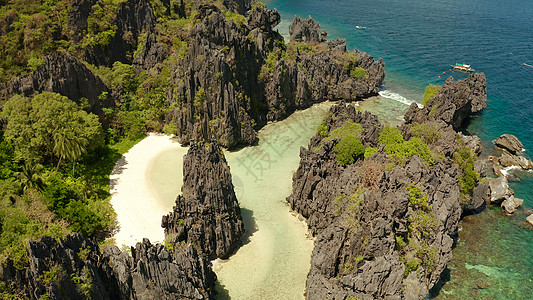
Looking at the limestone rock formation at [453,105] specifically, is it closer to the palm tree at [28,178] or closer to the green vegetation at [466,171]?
the green vegetation at [466,171]

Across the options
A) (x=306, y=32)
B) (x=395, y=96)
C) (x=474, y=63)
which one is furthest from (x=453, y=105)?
(x=306, y=32)

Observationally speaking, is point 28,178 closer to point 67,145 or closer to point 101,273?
point 67,145

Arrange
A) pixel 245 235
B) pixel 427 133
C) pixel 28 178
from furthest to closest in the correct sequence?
pixel 427 133 < pixel 245 235 < pixel 28 178

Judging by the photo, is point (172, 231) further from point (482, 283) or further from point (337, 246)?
point (482, 283)

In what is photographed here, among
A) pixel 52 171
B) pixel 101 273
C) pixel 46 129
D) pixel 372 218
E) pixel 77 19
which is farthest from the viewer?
pixel 77 19

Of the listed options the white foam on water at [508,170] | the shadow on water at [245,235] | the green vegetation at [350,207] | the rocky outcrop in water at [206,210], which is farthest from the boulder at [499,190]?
the rocky outcrop in water at [206,210]

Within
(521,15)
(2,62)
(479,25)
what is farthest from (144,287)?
(521,15)
